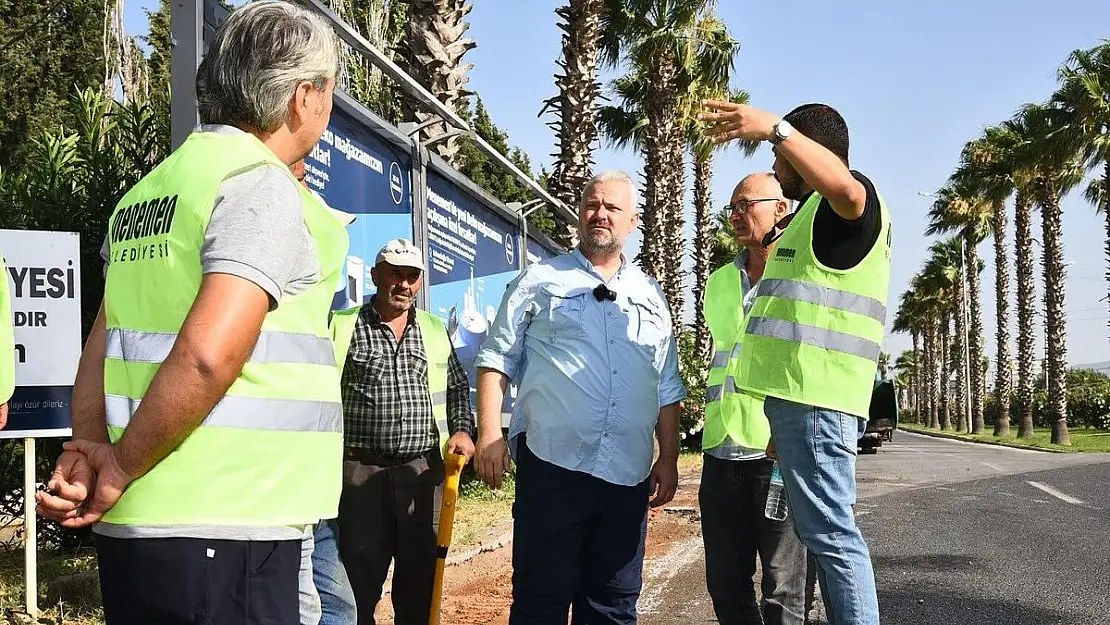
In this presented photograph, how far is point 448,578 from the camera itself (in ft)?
23.4

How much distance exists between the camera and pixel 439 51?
1115 cm

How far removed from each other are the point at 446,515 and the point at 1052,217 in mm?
35795

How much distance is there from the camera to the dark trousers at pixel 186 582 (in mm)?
1874

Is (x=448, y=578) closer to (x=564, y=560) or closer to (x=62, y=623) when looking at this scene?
(x=62, y=623)

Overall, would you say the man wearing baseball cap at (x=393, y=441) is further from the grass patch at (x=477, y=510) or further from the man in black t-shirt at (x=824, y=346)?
the grass patch at (x=477, y=510)

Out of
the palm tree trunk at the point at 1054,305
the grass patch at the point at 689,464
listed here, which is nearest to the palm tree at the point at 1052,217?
the palm tree trunk at the point at 1054,305

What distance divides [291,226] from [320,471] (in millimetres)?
477

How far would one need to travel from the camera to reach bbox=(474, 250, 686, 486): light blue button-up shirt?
3971 mm

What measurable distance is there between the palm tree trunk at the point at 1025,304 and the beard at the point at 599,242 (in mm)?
37642

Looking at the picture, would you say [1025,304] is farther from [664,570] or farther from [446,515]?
[446,515]

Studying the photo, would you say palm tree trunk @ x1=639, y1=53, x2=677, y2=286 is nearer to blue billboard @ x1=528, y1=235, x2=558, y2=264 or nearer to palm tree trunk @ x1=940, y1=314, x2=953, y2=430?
blue billboard @ x1=528, y1=235, x2=558, y2=264

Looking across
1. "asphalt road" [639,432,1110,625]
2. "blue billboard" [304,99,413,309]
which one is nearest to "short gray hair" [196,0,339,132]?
"blue billboard" [304,99,413,309]

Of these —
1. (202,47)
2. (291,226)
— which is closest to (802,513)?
(291,226)

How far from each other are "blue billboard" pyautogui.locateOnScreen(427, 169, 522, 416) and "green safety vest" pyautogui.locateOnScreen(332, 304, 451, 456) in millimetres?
2854
